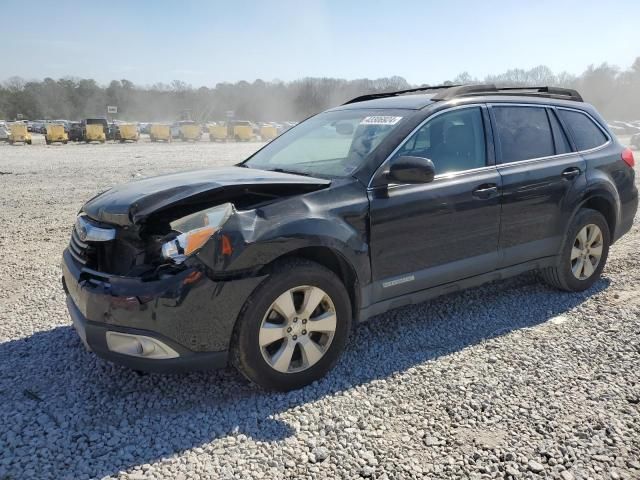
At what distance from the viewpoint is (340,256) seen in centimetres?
333

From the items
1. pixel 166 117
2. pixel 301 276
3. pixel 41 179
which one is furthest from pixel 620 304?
pixel 166 117

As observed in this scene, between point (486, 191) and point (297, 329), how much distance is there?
73.1 inches

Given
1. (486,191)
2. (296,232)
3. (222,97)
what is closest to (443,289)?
(486,191)

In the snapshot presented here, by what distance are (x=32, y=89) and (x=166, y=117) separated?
23092mm

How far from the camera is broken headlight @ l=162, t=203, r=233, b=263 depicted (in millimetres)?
2867

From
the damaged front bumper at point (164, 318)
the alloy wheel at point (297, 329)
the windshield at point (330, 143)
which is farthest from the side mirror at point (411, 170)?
the damaged front bumper at point (164, 318)

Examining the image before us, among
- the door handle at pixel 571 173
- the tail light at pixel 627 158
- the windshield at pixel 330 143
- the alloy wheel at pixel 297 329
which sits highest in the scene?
the windshield at pixel 330 143

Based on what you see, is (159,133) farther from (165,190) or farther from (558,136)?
(165,190)

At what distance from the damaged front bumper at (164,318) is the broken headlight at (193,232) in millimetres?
116

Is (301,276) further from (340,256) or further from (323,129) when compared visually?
(323,129)

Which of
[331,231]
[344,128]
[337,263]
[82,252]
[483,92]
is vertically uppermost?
[483,92]

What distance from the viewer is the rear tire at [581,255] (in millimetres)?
4734

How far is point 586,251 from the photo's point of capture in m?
4.94

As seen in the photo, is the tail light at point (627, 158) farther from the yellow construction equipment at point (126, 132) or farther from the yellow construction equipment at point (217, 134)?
the yellow construction equipment at point (217, 134)
